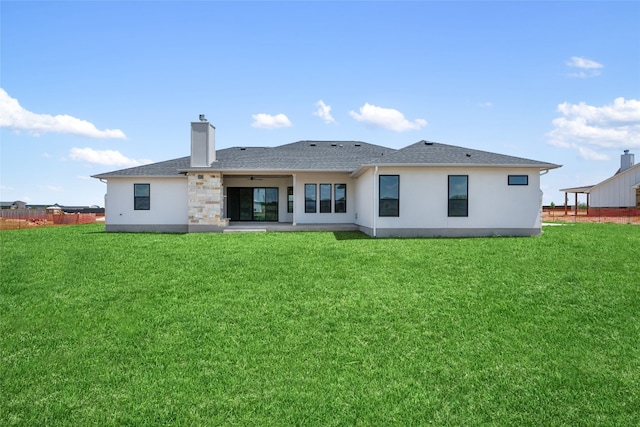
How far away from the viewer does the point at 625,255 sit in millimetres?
11703

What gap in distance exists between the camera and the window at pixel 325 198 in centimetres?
2028

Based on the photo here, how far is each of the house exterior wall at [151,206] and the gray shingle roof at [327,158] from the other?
0.44 m

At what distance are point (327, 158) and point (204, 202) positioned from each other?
629 centimetres

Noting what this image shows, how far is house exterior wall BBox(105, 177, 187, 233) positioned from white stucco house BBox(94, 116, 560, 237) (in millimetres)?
46

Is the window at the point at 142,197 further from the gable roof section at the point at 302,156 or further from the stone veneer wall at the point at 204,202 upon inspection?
the gable roof section at the point at 302,156

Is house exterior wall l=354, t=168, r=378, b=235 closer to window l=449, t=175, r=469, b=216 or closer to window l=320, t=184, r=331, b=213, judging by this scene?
window l=320, t=184, r=331, b=213

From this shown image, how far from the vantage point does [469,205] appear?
16.3 meters

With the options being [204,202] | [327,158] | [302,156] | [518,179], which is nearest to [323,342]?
[518,179]

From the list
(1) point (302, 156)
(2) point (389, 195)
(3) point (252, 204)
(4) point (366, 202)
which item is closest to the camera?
(2) point (389, 195)

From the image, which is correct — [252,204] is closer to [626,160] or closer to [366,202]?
[366,202]

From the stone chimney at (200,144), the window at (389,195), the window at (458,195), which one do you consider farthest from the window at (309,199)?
the window at (458,195)

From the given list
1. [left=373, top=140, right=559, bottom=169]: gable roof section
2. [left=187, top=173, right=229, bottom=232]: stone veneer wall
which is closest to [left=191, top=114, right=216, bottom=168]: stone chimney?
[left=187, top=173, right=229, bottom=232]: stone veneer wall

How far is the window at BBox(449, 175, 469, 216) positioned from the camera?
16.3 metres

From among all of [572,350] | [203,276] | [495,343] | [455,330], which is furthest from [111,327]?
[572,350]
